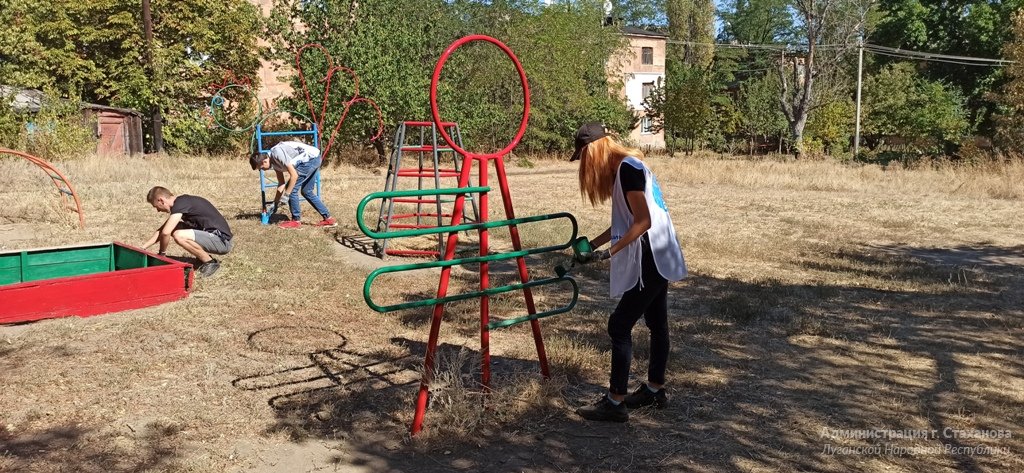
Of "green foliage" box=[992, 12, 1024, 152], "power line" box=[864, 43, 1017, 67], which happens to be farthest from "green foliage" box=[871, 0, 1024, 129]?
"green foliage" box=[992, 12, 1024, 152]

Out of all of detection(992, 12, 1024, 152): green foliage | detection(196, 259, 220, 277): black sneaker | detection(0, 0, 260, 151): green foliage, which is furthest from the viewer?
detection(0, 0, 260, 151): green foliage

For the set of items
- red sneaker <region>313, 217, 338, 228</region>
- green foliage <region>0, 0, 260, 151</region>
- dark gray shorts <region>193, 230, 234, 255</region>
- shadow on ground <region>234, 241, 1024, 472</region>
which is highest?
green foliage <region>0, 0, 260, 151</region>

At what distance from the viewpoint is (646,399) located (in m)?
4.41

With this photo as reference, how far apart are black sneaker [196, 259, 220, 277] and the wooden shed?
2159 centimetres

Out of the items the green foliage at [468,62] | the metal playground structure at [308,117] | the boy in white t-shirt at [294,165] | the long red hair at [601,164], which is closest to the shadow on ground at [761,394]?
the long red hair at [601,164]

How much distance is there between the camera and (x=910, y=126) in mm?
35812

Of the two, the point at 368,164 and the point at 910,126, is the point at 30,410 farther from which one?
the point at 910,126

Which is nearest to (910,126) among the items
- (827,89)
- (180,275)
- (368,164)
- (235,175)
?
(827,89)

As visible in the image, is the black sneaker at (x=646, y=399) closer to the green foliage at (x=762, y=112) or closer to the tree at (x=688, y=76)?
the tree at (x=688, y=76)

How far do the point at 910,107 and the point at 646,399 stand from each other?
36954mm

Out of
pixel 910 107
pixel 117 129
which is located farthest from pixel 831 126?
pixel 117 129

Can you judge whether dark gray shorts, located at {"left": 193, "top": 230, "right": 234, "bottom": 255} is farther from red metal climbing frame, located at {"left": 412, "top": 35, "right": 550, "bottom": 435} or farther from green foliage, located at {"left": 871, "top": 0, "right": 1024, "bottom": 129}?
green foliage, located at {"left": 871, "top": 0, "right": 1024, "bottom": 129}

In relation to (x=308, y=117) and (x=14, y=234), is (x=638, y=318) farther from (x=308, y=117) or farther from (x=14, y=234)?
(x=308, y=117)

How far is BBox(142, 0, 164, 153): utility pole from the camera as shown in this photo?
88.9ft
